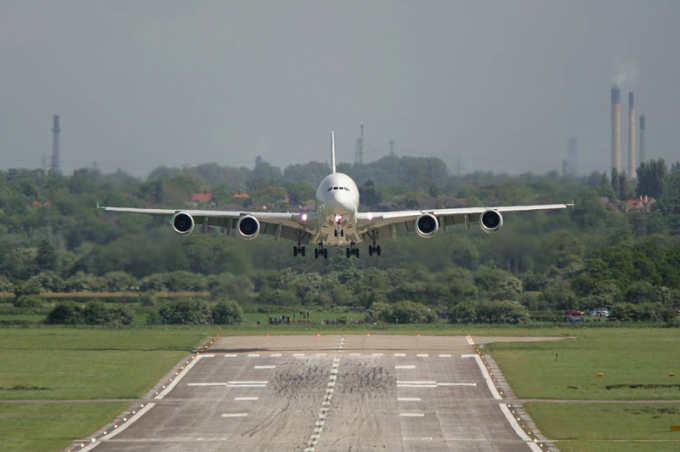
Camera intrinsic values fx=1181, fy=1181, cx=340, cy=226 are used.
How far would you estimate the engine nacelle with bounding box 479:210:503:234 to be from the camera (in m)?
70.1

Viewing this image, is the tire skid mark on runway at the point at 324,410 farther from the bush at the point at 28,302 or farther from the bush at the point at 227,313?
the bush at the point at 28,302

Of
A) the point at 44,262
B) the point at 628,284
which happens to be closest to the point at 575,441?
the point at 628,284

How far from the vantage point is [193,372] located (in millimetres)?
78375

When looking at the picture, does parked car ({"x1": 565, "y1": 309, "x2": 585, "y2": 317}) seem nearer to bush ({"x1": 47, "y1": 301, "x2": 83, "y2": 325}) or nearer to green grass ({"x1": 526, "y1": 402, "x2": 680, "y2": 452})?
green grass ({"x1": 526, "y1": 402, "x2": 680, "y2": 452})

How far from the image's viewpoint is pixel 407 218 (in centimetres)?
7112

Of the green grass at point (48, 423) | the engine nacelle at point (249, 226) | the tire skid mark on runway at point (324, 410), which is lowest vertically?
the green grass at point (48, 423)

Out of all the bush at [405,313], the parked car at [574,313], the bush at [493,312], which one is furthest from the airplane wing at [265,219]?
the parked car at [574,313]

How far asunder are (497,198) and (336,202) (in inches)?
2489

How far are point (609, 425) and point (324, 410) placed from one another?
15.3 meters

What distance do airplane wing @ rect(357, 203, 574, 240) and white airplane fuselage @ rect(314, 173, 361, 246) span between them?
128 cm

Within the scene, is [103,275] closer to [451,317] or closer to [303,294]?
[303,294]

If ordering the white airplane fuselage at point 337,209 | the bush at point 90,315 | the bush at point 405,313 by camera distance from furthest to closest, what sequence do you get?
the bush at point 405,313 < the bush at point 90,315 < the white airplane fuselage at point 337,209

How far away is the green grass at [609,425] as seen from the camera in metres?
55.2

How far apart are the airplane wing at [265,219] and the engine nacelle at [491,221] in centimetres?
1021
